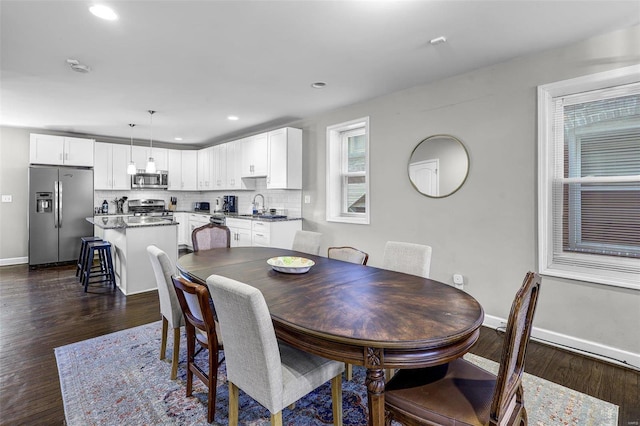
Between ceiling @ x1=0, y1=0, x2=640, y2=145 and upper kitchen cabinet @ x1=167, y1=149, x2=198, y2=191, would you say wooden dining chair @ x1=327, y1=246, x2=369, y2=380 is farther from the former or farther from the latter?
upper kitchen cabinet @ x1=167, y1=149, x2=198, y2=191

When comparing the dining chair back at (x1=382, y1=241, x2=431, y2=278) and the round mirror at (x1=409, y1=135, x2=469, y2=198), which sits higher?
the round mirror at (x1=409, y1=135, x2=469, y2=198)

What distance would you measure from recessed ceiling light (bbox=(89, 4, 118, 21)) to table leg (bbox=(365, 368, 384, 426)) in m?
2.67

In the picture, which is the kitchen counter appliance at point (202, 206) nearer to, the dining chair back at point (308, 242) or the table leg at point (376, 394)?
the dining chair back at point (308, 242)

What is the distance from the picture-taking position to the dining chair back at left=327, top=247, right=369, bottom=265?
2.65 m

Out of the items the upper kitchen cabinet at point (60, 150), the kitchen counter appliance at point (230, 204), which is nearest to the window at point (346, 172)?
the kitchen counter appliance at point (230, 204)

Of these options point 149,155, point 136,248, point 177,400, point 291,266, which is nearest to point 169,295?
point 177,400

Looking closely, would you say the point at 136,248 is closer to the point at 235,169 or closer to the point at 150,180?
the point at 235,169

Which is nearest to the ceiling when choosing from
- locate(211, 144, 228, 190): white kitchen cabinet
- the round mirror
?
the round mirror

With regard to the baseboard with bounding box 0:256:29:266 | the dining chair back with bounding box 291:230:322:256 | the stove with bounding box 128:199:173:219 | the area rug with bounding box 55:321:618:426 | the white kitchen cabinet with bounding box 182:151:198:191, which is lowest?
the area rug with bounding box 55:321:618:426

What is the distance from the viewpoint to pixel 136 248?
13.4 feet

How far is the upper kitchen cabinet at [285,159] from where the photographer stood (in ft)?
15.8

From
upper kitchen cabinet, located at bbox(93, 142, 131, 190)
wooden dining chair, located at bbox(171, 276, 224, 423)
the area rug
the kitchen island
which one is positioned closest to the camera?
wooden dining chair, located at bbox(171, 276, 224, 423)

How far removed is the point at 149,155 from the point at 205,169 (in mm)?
1156

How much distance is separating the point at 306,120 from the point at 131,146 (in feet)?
12.9
